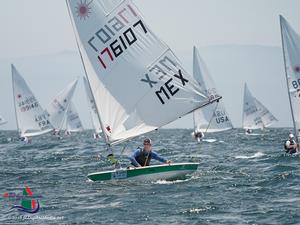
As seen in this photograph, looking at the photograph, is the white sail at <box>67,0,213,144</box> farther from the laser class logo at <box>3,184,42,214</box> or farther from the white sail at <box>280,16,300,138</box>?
the white sail at <box>280,16,300,138</box>

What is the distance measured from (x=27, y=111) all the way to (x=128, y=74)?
3976cm

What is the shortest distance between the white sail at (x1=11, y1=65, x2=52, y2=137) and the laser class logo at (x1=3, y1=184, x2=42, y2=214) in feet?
126

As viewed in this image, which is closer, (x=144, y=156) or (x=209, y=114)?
(x=144, y=156)

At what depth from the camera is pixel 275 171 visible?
928 inches

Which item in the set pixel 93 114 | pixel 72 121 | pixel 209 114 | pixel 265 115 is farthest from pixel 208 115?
pixel 72 121

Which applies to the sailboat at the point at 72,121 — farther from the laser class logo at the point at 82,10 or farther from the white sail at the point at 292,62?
the laser class logo at the point at 82,10

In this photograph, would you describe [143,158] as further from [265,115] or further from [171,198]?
[265,115]

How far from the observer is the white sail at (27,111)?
57.3 metres

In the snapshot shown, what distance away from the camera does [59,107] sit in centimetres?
7112

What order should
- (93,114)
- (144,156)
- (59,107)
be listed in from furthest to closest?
(93,114), (59,107), (144,156)

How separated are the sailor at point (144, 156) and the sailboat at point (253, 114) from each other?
51700mm

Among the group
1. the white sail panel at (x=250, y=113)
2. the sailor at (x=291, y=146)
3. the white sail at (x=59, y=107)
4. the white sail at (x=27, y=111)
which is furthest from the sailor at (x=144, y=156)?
the white sail panel at (x=250, y=113)

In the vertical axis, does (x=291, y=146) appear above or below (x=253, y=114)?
above

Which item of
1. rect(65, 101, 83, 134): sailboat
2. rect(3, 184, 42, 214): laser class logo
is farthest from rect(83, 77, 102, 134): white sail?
rect(3, 184, 42, 214): laser class logo
